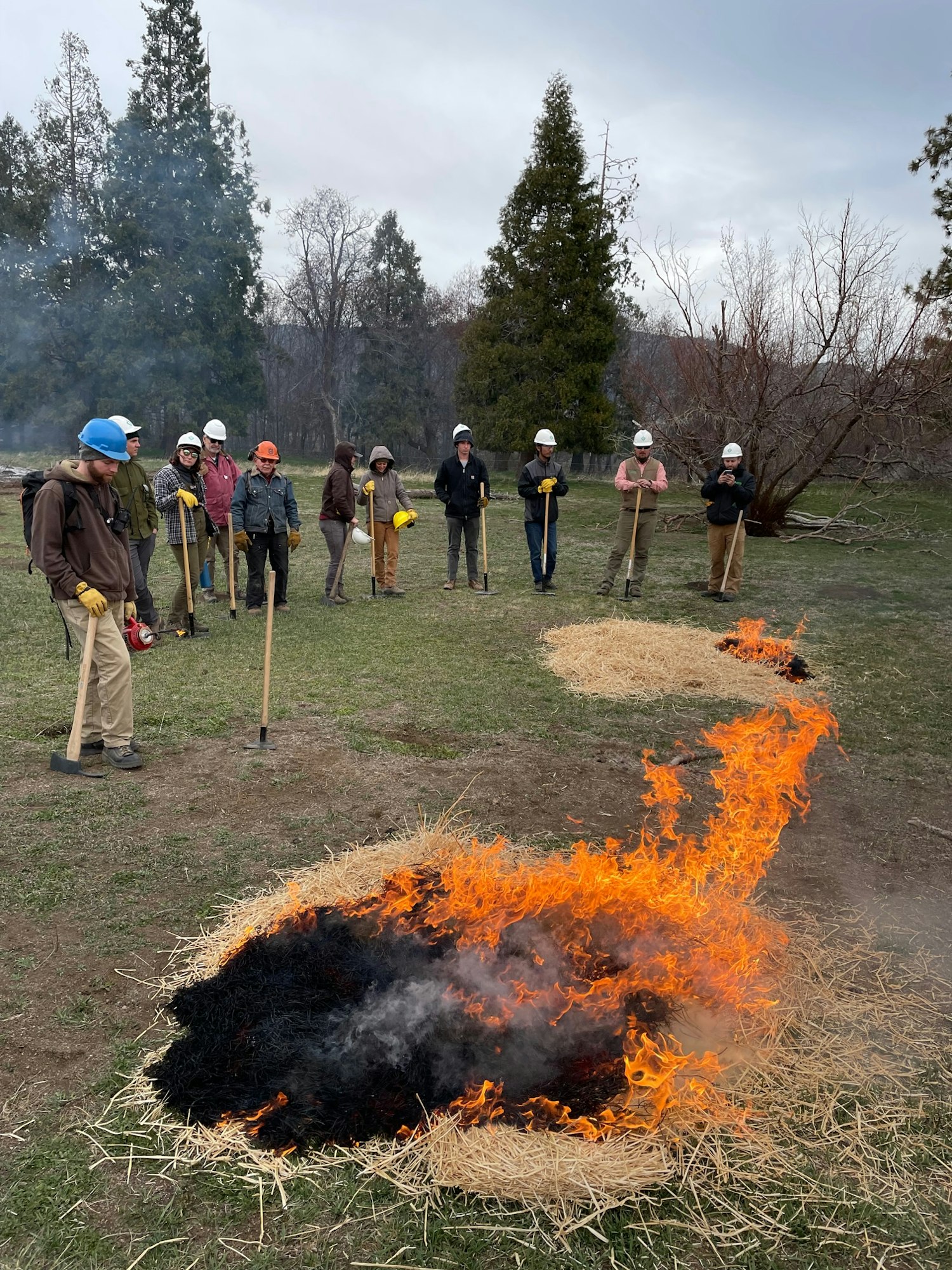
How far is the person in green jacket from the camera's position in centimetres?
812

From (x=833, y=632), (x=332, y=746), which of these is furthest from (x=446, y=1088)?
(x=833, y=632)

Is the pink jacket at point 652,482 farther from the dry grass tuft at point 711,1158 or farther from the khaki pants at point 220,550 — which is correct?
the dry grass tuft at point 711,1158

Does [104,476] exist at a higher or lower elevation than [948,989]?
higher

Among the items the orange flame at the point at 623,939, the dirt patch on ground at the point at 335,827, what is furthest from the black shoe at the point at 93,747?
the orange flame at the point at 623,939

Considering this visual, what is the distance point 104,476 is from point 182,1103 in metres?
3.82

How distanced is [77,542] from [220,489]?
5056 mm

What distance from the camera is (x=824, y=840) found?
4.88m

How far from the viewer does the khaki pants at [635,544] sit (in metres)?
11.4

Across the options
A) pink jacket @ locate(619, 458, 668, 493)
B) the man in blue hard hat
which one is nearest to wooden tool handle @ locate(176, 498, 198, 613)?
the man in blue hard hat

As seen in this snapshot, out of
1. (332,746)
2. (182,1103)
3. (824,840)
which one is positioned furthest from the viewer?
(332,746)

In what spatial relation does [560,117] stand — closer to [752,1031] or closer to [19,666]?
[19,666]

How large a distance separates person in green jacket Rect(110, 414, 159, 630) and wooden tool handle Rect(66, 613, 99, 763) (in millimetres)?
2934

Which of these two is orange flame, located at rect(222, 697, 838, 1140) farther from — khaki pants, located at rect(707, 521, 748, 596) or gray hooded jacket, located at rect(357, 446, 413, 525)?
khaki pants, located at rect(707, 521, 748, 596)

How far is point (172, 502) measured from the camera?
8953mm
